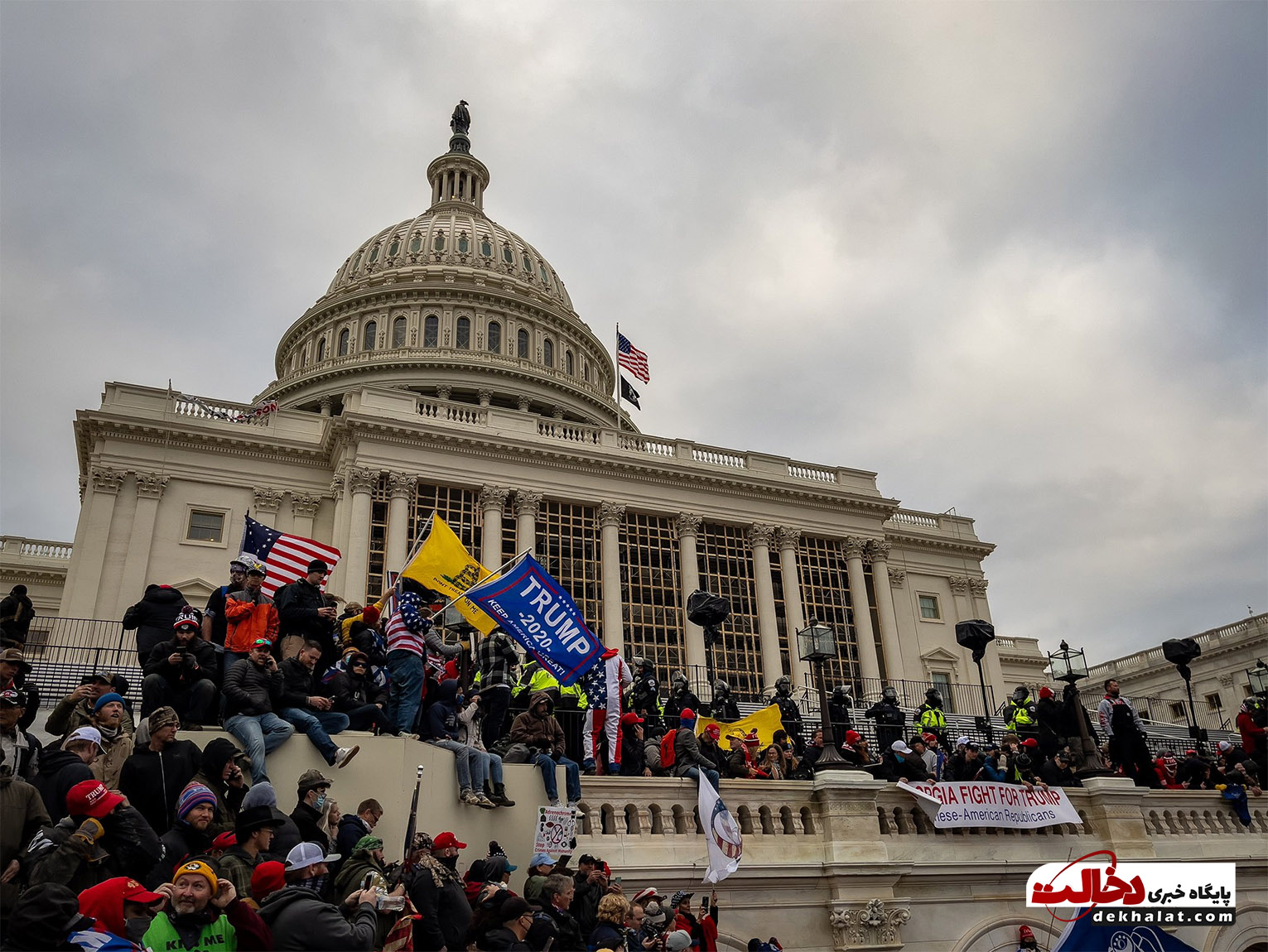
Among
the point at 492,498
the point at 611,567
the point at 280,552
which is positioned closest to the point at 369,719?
the point at 280,552

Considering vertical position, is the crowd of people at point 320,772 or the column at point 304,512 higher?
the column at point 304,512

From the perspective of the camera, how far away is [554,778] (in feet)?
38.1

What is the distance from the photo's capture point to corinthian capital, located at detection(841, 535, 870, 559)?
46.3m

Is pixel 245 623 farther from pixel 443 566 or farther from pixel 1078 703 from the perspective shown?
pixel 1078 703

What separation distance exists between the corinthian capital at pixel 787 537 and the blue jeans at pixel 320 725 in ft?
117

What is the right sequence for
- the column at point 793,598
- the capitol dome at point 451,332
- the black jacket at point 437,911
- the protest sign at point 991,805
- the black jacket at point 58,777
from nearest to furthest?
the black jacket at point 58,777, the black jacket at point 437,911, the protest sign at point 991,805, the column at point 793,598, the capitol dome at point 451,332


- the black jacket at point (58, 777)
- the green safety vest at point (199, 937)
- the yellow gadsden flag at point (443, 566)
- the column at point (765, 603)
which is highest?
the column at point (765, 603)

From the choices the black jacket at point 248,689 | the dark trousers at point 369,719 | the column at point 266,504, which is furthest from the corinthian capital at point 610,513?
the black jacket at point 248,689

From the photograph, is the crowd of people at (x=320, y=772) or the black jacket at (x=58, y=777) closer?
the crowd of people at (x=320, y=772)

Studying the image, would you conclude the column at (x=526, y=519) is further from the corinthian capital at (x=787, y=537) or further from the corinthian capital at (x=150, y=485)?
the corinthian capital at (x=150, y=485)

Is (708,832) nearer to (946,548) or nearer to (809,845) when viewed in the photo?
(809,845)

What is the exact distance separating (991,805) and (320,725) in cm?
976

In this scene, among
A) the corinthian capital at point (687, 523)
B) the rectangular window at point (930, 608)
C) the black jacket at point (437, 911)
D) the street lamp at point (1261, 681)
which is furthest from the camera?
the rectangular window at point (930, 608)

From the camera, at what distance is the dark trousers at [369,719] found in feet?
37.3
